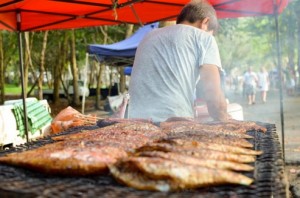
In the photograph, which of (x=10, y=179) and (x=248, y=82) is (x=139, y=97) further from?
(x=248, y=82)

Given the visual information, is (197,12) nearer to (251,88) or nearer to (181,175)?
(181,175)

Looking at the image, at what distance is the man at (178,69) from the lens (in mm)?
3541

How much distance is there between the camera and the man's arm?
3.47m

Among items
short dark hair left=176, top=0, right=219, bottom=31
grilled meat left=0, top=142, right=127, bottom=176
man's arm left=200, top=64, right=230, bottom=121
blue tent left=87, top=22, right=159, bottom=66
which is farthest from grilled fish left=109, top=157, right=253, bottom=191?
blue tent left=87, top=22, right=159, bottom=66

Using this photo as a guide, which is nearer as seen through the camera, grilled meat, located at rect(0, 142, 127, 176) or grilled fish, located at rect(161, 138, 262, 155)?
grilled meat, located at rect(0, 142, 127, 176)

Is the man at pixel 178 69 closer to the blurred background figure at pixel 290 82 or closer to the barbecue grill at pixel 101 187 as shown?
the barbecue grill at pixel 101 187

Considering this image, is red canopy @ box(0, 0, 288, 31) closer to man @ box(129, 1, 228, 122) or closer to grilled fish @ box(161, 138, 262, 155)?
man @ box(129, 1, 228, 122)

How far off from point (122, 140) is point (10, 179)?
0.71 m

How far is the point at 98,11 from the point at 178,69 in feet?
11.2

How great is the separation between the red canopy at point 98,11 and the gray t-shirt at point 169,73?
7.50ft

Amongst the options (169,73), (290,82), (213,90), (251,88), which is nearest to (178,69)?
(169,73)

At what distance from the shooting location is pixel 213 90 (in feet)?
11.4

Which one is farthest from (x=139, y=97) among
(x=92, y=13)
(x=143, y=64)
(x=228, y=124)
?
(x=92, y=13)

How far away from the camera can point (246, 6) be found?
665 cm
